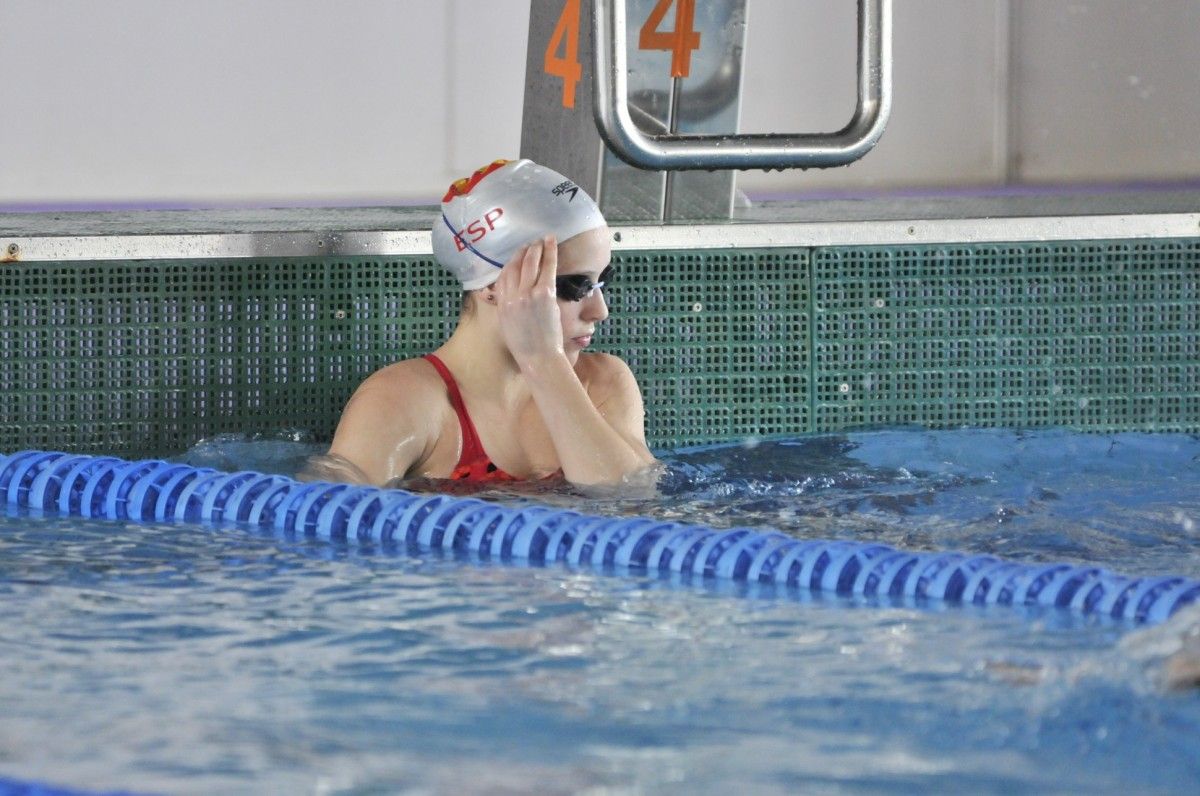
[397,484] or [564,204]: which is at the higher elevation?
[564,204]

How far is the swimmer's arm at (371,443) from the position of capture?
12.0 feet

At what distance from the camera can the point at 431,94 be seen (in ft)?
35.7

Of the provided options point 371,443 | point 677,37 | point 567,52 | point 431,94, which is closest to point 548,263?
point 371,443

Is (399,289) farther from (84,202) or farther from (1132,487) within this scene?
(84,202)

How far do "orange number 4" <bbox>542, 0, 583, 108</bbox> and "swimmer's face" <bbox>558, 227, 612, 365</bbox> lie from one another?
4.59 feet

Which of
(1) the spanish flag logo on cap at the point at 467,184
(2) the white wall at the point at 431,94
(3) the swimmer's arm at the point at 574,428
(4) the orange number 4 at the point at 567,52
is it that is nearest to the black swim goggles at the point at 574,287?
(3) the swimmer's arm at the point at 574,428

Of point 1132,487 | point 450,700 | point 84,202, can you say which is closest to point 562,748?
point 450,700

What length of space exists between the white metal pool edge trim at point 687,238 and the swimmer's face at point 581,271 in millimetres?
1051

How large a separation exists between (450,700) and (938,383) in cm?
318

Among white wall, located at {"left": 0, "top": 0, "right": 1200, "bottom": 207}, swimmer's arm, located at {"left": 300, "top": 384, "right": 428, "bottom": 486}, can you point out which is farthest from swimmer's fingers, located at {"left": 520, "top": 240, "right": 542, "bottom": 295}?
white wall, located at {"left": 0, "top": 0, "right": 1200, "bottom": 207}

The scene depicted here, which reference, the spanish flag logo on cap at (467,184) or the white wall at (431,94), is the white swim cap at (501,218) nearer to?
the spanish flag logo on cap at (467,184)

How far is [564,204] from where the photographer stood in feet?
12.4

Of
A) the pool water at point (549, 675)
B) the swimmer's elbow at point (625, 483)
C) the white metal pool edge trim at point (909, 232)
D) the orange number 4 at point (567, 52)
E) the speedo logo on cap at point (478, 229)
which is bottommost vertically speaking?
the pool water at point (549, 675)

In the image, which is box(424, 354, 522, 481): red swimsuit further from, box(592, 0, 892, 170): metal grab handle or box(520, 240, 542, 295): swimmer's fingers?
box(592, 0, 892, 170): metal grab handle
